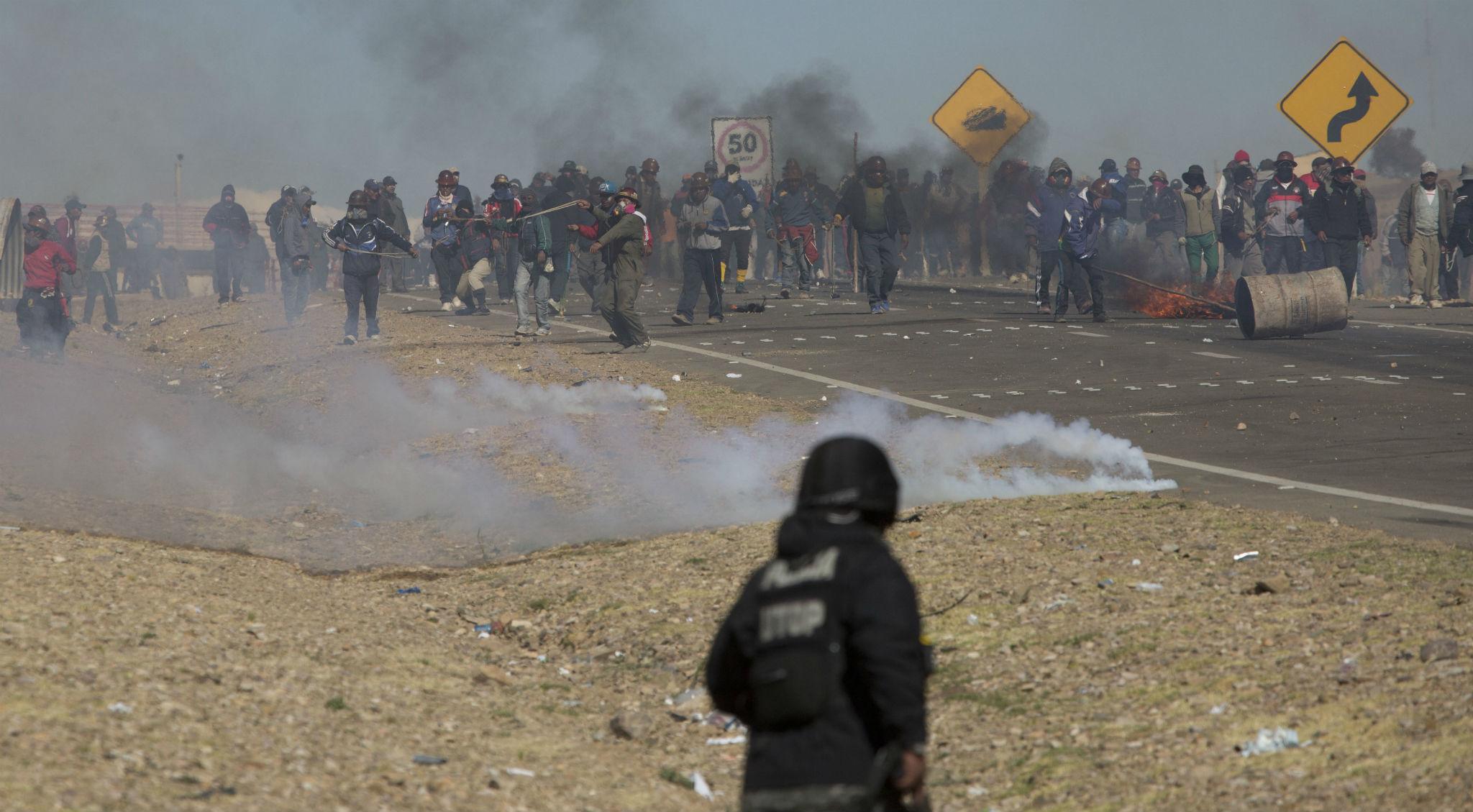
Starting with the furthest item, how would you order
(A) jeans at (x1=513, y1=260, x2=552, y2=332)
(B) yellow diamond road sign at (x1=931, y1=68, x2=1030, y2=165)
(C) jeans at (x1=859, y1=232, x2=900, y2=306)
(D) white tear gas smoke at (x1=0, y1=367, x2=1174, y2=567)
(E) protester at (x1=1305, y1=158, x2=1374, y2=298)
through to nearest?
1. (B) yellow diamond road sign at (x1=931, y1=68, x2=1030, y2=165)
2. (C) jeans at (x1=859, y1=232, x2=900, y2=306)
3. (E) protester at (x1=1305, y1=158, x2=1374, y2=298)
4. (A) jeans at (x1=513, y1=260, x2=552, y2=332)
5. (D) white tear gas smoke at (x1=0, y1=367, x2=1174, y2=567)

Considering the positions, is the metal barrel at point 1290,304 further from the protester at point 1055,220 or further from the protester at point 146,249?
the protester at point 146,249

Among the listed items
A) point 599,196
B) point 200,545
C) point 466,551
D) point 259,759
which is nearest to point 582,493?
point 466,551

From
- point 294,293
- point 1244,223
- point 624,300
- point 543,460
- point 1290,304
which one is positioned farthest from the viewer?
point 1244,223

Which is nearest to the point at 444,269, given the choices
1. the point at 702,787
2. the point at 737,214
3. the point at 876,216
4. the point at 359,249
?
the point at 737,214

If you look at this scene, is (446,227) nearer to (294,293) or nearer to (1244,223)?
(294,293)

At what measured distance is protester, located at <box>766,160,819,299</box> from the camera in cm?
2756

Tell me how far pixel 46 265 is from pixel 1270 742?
17.7 m

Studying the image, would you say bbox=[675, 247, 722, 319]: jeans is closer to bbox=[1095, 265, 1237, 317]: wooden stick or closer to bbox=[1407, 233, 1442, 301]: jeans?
bbox=[1095, 265, 1237, 317]: wooden stick

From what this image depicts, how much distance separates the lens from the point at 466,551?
10547 mm

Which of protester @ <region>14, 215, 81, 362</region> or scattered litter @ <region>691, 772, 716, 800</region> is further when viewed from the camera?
protester @ <region>14, 215, 81, 362</region>

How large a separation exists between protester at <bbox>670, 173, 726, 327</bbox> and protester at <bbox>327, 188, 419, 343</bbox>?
3.57m

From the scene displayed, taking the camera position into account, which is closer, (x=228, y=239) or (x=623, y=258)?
(x=623, y=258)

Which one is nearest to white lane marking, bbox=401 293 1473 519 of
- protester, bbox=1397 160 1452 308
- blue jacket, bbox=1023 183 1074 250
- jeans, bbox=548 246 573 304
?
jeans, bbox=548 246 573 304

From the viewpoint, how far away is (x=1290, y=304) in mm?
18656
